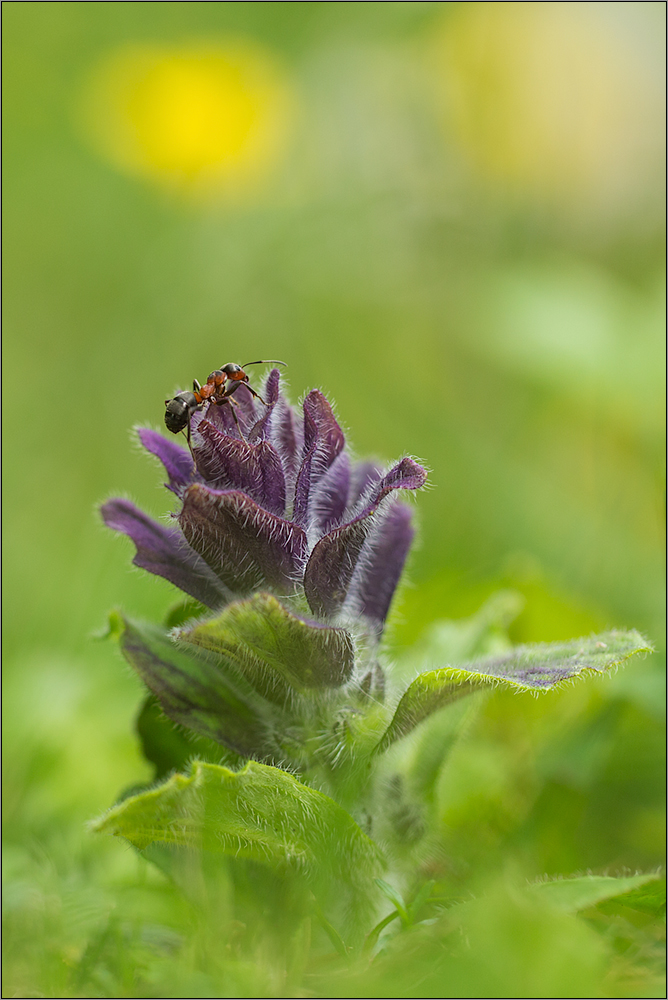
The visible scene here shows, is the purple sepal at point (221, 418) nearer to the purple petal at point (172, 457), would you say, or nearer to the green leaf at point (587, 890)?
the purple petal at point (172, 457)

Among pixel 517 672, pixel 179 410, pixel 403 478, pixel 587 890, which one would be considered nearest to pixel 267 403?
pixel 179 410

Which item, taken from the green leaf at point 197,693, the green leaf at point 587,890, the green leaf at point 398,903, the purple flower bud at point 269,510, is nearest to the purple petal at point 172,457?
the purple flower bud at point 269,510

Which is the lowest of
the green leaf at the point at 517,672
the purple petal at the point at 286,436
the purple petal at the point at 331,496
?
the green leaf at the point at 517,672

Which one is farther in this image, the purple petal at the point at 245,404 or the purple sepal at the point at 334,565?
the purple petal at the point at 245,404

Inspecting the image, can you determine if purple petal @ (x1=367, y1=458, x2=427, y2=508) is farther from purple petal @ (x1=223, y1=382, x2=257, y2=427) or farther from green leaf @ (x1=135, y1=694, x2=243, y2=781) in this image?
green leaf @ (x1=135, y1=694, x2=243, y2=781)

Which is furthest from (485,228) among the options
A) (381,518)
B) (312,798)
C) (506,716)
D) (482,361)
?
(312,798)

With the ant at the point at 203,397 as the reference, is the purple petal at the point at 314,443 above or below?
below

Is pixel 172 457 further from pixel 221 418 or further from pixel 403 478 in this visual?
pixel 403 478
